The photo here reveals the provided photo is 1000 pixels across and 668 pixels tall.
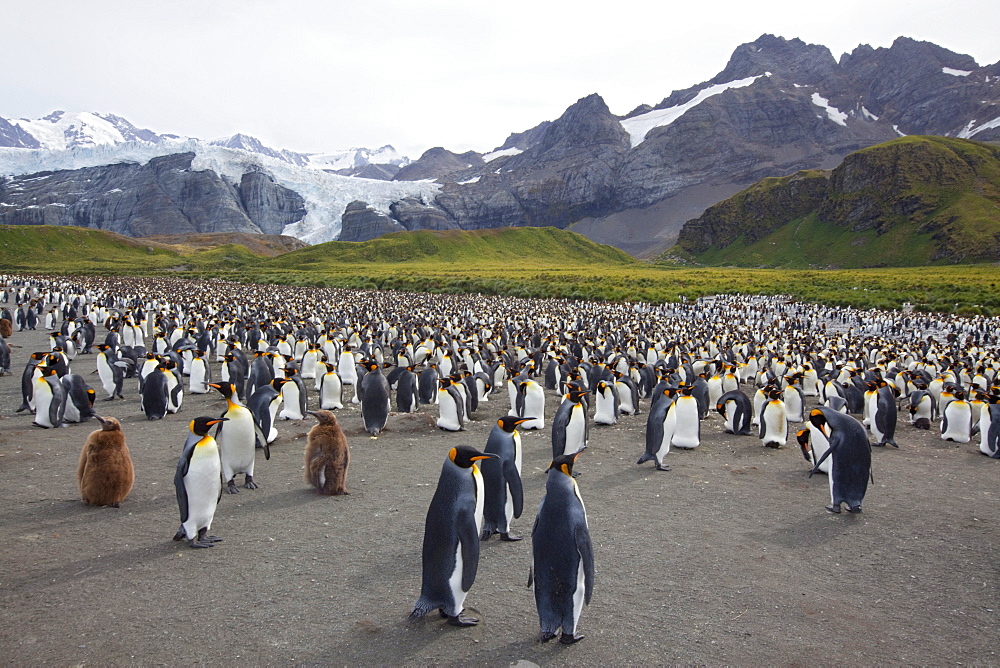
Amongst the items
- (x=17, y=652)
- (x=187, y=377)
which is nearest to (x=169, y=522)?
(x=17, y=652)

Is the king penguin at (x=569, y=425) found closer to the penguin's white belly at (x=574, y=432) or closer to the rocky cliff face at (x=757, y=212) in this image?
the penguin's white belly at (x=574, y=432)

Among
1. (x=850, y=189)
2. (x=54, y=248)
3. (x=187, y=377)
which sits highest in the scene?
(x=850, y=189)

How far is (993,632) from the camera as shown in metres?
4.11

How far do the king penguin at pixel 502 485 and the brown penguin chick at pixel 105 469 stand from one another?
3.52 metres

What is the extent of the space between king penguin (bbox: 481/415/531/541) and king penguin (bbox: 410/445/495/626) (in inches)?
46.0

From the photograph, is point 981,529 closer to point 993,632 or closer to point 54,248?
point 993,632

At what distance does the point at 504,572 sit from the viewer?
192 inches

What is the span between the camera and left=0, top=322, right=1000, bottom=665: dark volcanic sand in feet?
12.6

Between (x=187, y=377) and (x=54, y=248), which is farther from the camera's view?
(x=54, y=248)

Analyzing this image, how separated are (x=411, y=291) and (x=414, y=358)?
35.0 m

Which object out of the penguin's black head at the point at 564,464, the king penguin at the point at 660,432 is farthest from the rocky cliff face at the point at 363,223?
the penguin's black head at the point at 564,464

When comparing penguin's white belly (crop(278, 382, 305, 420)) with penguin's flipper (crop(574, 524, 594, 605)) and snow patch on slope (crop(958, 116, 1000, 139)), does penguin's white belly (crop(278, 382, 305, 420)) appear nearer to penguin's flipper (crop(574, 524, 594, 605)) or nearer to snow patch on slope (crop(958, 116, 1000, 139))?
penguin's flipper (crop(574, 524, 594, 605))

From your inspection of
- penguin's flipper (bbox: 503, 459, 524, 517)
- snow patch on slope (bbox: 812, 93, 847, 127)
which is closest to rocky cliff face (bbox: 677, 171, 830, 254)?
snow patch on slope (bbox: 812, 93, 847, 127)

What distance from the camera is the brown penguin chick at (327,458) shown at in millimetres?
6418
